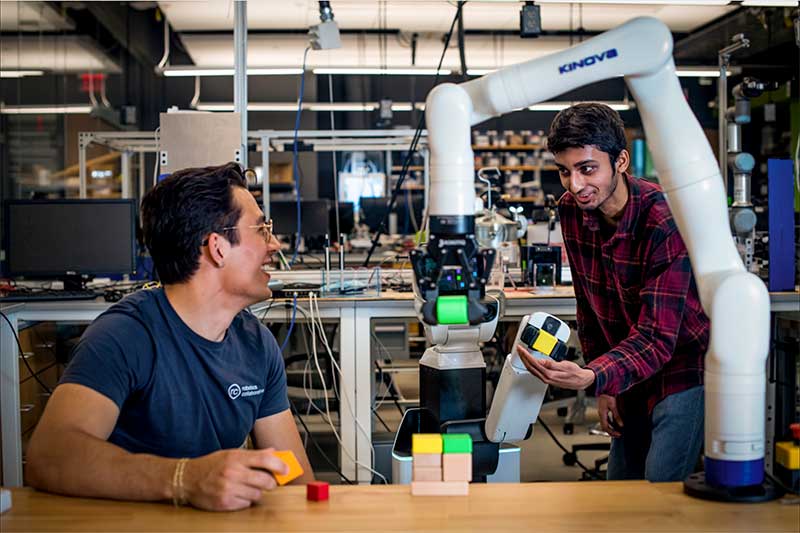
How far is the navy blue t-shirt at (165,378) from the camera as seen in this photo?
58.1 inches

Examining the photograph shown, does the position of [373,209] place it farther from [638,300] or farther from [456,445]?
[456,445]

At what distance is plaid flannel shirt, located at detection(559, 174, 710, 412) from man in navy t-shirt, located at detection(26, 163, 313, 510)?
73cm

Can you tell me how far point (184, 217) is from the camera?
1.63 m

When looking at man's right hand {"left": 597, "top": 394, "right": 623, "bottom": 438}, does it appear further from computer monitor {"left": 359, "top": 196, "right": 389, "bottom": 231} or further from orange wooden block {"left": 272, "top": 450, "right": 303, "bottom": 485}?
computer monitor {"left": 359, "top": 196, "right": 389, "bottom": 231}

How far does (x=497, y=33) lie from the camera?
11.2 metres

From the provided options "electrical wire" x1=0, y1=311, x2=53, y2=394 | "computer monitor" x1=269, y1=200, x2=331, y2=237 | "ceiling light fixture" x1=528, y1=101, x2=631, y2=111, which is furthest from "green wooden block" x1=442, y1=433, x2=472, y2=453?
"ceiling light fixture" x1=528, y1=101, x2=631, y2=111

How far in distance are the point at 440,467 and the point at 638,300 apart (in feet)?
2.78

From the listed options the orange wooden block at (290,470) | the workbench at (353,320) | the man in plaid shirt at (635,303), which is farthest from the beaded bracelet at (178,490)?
the workbench at (353,320)

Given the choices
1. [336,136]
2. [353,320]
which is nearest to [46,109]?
[336,136]

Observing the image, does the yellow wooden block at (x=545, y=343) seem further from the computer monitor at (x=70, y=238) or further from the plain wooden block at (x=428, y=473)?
the computer monitor at (x=70, y=238)

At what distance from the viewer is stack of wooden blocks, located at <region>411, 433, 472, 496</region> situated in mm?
1340

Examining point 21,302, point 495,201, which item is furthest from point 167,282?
point 495,201

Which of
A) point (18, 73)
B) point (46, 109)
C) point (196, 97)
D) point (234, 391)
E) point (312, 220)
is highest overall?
point (196, 97)

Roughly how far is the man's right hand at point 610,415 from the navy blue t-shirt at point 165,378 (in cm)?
88
